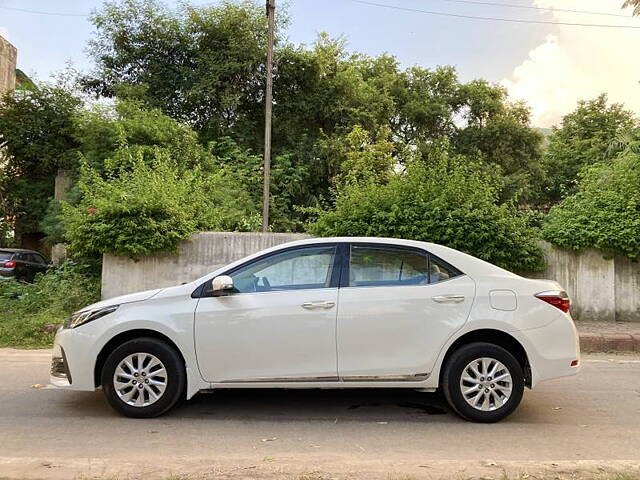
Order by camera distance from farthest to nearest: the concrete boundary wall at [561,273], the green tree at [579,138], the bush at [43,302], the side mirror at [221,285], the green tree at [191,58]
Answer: the green tree at [579,138], the green tree at [191,58], the concrete boundary wall at [561,273], the bush at [43,302], the side mirror at [221,285]

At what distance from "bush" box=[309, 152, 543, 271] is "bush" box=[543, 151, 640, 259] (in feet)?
1.91

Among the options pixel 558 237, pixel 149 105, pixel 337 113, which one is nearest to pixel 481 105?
pixel 337 113

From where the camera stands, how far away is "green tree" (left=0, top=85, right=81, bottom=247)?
846 inches

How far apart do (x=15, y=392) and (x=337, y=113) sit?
1867 centimetres

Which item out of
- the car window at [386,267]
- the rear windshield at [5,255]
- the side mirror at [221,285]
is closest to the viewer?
the side mirror at [221,285]

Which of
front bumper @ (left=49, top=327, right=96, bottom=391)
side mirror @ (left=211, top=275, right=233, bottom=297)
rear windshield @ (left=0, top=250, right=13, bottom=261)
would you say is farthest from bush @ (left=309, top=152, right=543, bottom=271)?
rear windshield @ (left=0, top=250, right=13, bottom=261)

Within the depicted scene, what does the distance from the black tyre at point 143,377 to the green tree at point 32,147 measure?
18.0m

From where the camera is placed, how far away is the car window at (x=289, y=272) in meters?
5.05

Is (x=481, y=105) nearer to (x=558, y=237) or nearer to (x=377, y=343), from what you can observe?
→ (x=558, y=237)

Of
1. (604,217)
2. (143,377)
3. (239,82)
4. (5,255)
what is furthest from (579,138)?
(143,377)

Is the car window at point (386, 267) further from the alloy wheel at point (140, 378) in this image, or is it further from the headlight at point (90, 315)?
the headlight at point (90, 315)


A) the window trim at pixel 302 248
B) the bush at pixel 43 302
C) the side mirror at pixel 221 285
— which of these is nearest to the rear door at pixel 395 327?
the window trim at pixel 302 248

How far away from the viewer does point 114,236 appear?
34.1ft

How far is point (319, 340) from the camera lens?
192 inches
